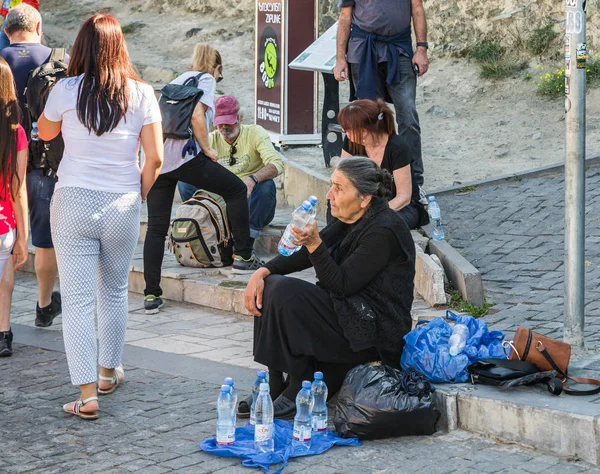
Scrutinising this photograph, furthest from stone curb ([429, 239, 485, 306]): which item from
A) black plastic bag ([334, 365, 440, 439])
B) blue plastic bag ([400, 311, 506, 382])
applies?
black plastic bag ([334, 365, 440, 439])

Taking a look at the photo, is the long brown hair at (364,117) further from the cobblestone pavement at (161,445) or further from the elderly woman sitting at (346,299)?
the cobblestone pavement at (161,445)

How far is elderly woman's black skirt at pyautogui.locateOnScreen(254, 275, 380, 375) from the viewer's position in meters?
4.92

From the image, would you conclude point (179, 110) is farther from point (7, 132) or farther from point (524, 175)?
point (524, 175)

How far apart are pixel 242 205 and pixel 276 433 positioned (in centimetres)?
298

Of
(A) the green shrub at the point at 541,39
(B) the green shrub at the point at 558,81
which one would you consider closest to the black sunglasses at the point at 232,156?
(B) the green shrub at the point at 558,81

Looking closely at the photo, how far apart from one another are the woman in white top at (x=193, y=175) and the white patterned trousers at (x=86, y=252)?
199 centimetres

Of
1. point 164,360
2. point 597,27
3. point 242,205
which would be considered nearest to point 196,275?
point 242,205

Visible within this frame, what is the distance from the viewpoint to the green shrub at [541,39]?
1245 centimetres

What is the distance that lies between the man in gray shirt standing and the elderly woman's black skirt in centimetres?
294

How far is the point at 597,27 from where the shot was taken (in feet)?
39.8

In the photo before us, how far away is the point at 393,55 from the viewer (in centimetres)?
774

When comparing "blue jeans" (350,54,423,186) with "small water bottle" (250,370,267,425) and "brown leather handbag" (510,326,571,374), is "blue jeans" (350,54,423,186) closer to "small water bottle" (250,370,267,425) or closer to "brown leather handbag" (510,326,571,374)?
"brown leather handbag" (510,326,571,374)

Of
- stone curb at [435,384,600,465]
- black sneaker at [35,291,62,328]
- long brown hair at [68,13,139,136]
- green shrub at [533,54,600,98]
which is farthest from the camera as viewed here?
green shrub at [533,54,600,98]

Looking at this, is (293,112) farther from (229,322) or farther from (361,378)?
(361,378)
